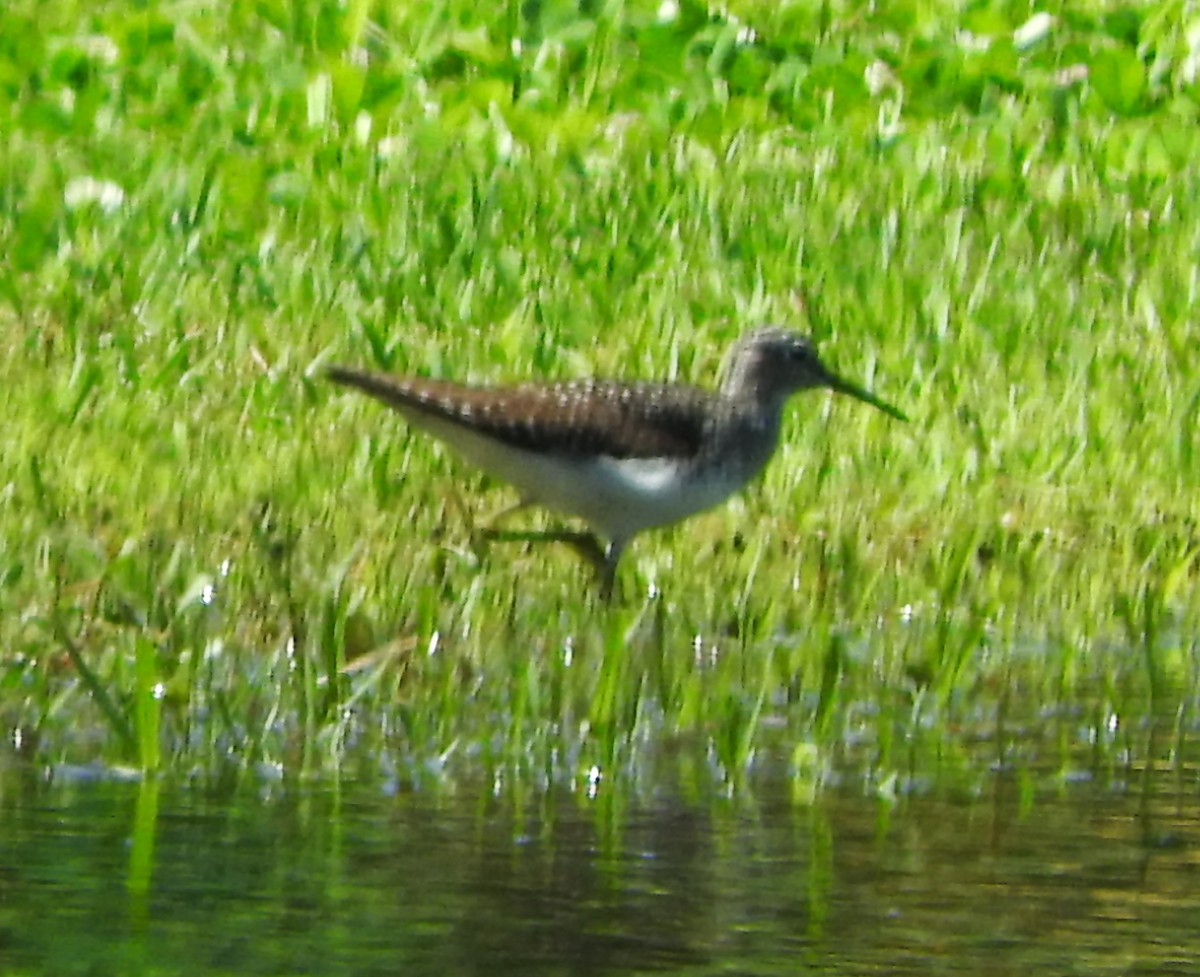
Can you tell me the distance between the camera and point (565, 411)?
8.16 m

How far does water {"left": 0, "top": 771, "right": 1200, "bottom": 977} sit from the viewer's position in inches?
191

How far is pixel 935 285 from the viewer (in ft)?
33.7

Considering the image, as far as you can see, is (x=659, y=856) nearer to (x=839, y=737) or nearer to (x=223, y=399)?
(x=839, y=737)

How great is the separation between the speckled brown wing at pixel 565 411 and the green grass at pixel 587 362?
11.6 inches

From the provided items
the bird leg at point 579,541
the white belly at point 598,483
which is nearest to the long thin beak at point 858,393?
the white belly at point 598,483

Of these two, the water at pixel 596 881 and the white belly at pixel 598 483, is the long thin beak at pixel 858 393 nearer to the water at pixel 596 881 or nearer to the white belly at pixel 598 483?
the white belly at pixel 598 483

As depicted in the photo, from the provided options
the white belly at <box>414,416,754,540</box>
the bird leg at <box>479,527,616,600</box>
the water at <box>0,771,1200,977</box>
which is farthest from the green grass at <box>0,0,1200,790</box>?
the water at <box>0,771,1200,977</box>

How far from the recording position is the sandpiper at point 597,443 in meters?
7.97

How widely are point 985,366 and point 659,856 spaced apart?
4430 mm

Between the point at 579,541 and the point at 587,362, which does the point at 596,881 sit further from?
the point at 587,362

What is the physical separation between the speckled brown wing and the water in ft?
7.18

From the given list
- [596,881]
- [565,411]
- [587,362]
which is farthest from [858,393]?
[596,881]

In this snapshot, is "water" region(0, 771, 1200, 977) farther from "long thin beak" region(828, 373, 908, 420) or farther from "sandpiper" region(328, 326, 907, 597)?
"long thin beak" region(828, 373, 908, 420)

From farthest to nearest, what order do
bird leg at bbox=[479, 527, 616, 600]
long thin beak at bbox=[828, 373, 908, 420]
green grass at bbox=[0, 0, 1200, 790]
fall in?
long thin beak at bbox=[828, 373, 908, 420], bird leg at bbox=[479, 527, 616, 600], green grass at bbox=[0, 0, 1200, 790]
